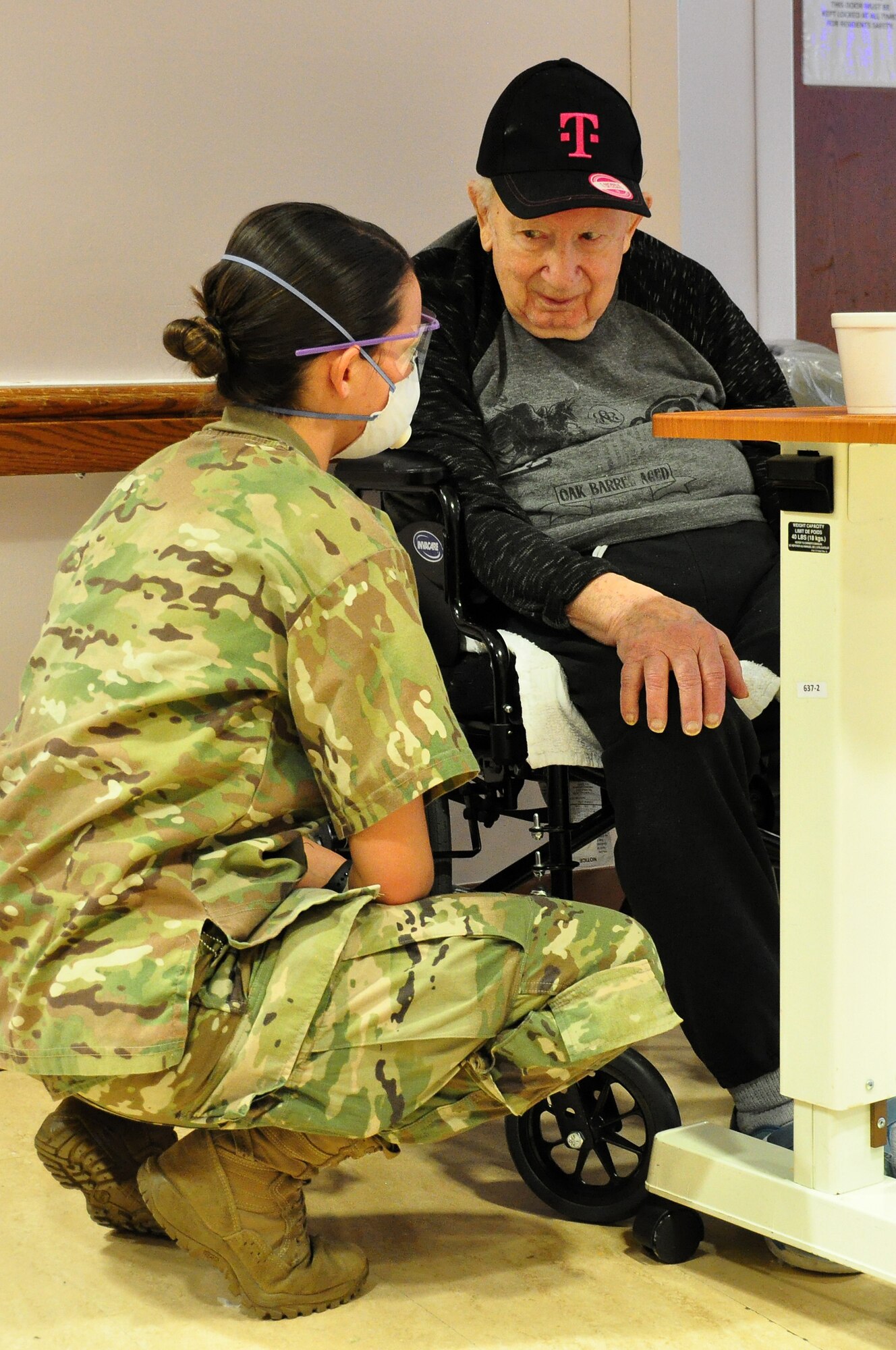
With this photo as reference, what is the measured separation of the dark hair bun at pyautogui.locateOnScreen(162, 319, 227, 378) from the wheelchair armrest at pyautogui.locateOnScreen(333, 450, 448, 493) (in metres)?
0.50

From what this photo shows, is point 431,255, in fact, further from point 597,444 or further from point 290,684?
point 290,684

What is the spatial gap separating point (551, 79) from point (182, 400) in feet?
2.76

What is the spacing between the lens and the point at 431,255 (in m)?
2.33

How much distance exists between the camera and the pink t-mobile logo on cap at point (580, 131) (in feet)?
7.02

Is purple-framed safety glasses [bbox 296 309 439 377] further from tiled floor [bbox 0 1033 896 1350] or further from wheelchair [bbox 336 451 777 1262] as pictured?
tiled floor [bbox 0 1033 896 1350]

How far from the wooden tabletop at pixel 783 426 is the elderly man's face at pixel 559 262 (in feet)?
2.02

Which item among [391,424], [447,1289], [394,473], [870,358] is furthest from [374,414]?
[447,1289]

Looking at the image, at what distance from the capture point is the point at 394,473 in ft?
6.98

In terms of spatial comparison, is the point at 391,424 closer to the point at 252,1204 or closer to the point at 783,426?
the point at 783,426

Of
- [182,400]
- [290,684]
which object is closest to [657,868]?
[290,684]

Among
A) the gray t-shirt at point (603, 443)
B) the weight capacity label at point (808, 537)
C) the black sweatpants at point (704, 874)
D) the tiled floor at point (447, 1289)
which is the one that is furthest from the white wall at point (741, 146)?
the tiled floor at point (447, 1289)

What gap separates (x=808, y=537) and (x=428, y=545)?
28.3 inches

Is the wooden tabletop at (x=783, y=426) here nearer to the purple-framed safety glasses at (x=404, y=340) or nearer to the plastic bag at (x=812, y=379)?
the purple-framed safety glasses at (x=404, y=340)

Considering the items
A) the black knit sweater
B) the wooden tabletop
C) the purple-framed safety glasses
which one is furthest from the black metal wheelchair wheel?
the purple-framed safety glasses
